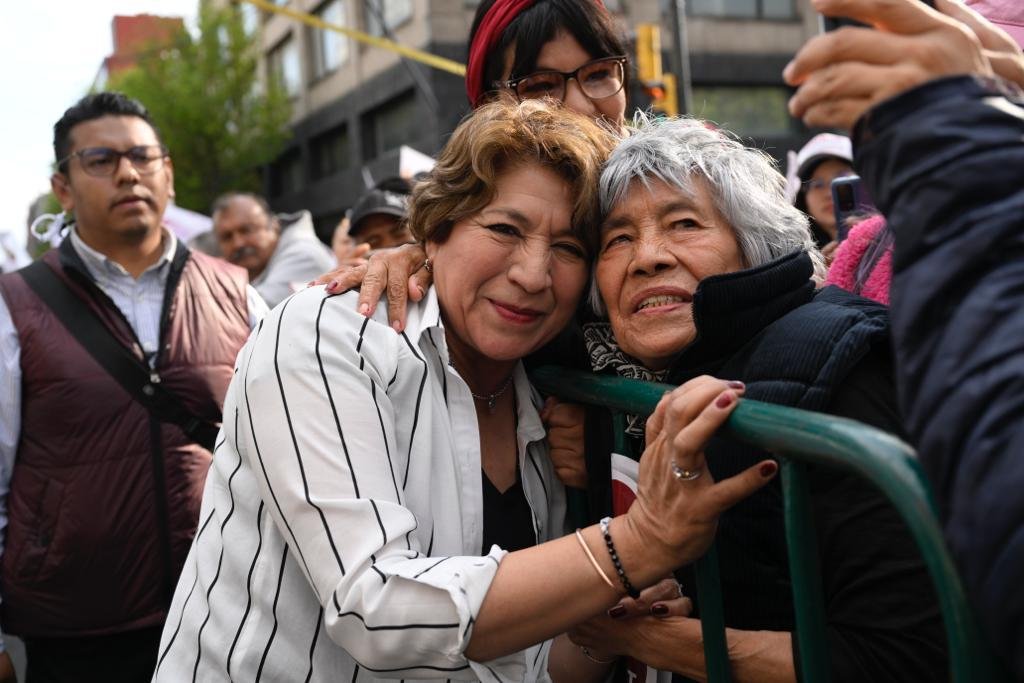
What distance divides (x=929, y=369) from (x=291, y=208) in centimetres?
3130

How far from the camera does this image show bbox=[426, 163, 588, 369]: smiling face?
6.66 ft

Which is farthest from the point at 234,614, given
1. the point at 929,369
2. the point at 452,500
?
the point at 929,369

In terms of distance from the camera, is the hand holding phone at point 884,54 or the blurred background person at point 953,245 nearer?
the blurred background person at point 953,245

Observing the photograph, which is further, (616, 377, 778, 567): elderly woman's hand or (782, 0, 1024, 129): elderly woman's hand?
(616, 377, 778, 567): elderly woman's hand

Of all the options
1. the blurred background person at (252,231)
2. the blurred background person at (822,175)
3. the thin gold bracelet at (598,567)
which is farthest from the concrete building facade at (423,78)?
the thin gold bracelet at (598,567)

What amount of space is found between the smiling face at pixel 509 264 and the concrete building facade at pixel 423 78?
14662mm

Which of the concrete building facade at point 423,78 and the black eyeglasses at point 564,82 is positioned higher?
the concrete building facade at point 423,78

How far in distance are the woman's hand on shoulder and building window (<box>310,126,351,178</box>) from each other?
2542 cm

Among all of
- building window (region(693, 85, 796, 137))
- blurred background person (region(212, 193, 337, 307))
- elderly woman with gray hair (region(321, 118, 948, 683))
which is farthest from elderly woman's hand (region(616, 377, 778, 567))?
building window (region(693, 85, 796, 137))

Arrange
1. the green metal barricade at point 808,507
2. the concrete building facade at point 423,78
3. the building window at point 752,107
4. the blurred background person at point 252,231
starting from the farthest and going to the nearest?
the building window at point 752,107 < the concrete building facade at point 423,78 < the blurred background person at point 252,231 < the green metal barricade at point 808,507

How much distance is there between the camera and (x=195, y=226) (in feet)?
28.7

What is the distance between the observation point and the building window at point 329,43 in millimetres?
26250

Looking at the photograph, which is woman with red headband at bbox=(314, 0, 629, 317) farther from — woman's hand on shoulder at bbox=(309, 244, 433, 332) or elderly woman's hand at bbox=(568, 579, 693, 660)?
elderly woman's hand at bbox=(568, 579, 693, 660)

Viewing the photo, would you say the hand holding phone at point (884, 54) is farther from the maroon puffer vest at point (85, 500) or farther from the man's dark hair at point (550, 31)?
the maroon puffer vest at point (85, 500)
